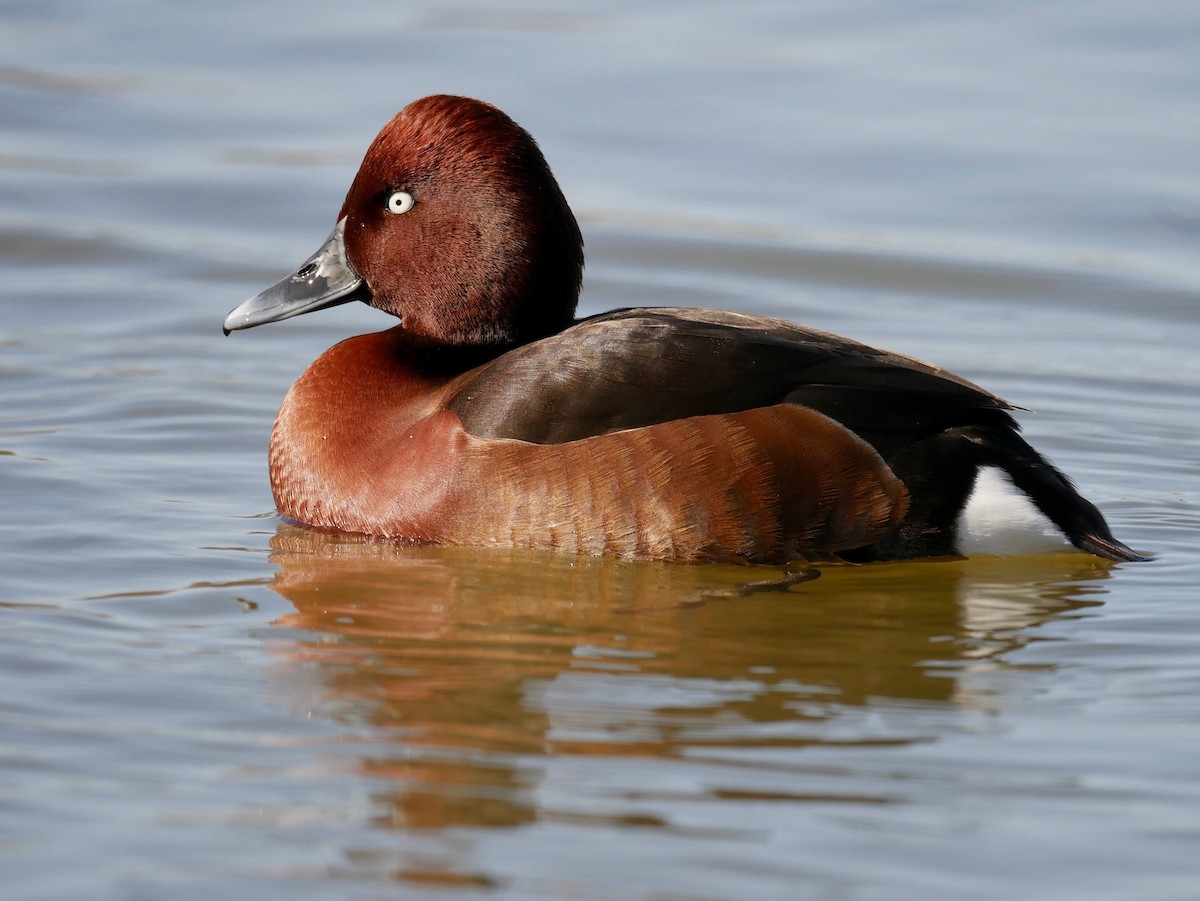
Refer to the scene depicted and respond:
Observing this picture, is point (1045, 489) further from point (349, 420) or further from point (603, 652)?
point (349, 420)

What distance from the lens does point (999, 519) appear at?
5703mm

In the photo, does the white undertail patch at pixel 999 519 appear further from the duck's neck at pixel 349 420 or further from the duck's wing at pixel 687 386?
the duck's neck at pixel 349 420

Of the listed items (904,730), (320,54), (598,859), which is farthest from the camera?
(320,54)

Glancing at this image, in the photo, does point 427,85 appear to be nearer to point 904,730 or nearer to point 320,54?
point 320,54

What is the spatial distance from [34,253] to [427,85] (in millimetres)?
2946

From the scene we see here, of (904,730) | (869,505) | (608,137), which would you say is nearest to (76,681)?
(904,730)

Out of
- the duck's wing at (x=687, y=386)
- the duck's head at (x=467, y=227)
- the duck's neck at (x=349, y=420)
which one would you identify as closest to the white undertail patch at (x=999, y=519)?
the duck's wing at (x=687, y=386)

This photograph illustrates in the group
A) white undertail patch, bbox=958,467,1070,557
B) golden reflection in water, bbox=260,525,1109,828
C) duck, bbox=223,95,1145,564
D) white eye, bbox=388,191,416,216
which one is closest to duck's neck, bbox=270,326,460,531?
duck, bbox=223,95,1145,564

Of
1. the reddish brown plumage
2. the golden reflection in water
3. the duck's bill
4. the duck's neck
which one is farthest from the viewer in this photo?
the duck's bill

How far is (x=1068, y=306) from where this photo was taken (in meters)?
9.27

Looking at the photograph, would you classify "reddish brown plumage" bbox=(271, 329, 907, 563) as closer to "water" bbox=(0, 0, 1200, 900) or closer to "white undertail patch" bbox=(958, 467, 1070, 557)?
"water" bbox=(0, 0, 1200, 900)

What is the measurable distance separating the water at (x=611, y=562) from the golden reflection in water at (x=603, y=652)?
0.02 meters

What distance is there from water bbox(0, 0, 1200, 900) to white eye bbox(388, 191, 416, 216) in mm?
1134

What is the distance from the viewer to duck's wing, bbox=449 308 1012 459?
557 cm
